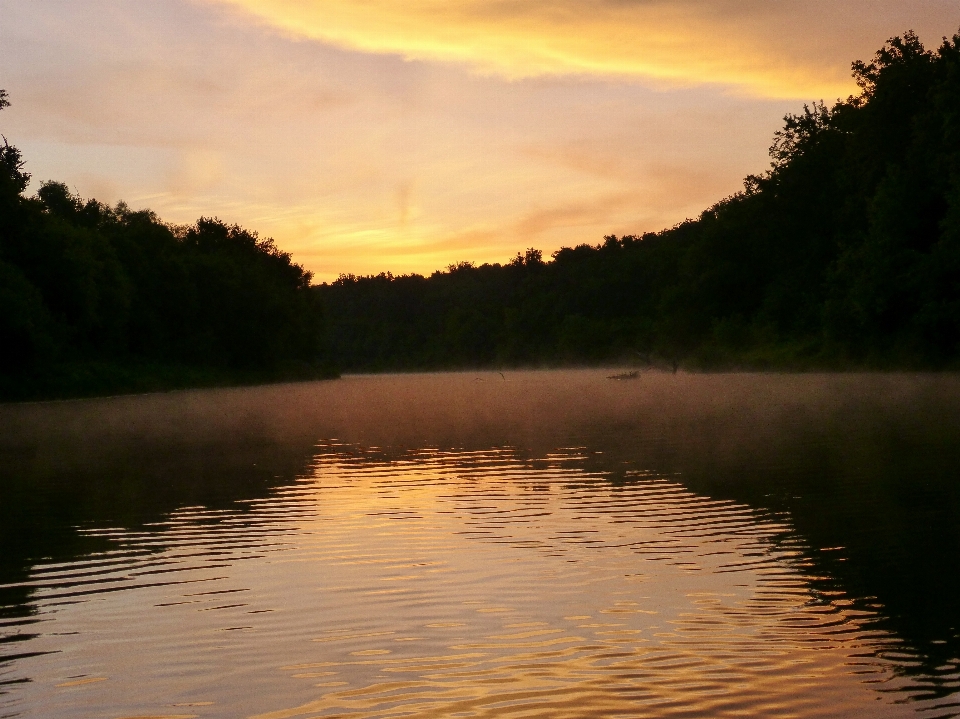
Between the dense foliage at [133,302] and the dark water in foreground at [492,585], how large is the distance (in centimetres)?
4668

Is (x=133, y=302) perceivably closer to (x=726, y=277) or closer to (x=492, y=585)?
(x=726, y=277)

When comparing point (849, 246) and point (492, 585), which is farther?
point (849, 246)

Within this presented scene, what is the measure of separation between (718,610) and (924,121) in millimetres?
79760

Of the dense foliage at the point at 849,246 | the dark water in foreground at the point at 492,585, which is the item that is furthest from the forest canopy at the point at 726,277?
the dark water in foreground at the point at 492,585

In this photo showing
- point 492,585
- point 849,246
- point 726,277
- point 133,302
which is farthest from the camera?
point 726,277

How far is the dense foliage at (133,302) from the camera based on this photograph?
74.2 m

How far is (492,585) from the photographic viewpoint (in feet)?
41.9

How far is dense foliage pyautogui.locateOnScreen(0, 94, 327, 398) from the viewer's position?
74.2 metres

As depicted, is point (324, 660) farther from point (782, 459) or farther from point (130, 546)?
point (782, 459)

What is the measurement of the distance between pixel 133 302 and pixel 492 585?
10414 centimetres

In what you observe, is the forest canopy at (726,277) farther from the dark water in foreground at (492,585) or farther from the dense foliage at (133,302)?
the dark water in foreground at (492,585)

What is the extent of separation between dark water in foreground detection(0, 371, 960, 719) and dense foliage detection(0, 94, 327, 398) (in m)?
46.7

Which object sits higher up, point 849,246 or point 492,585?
point 849,246

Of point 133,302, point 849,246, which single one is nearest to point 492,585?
point 849,246
